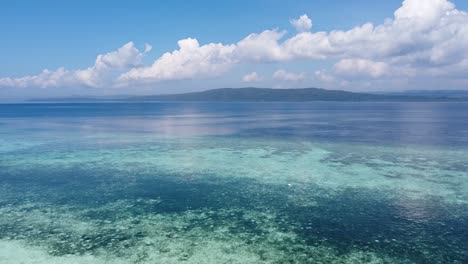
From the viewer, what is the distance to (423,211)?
2612cm

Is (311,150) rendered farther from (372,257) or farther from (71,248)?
(71,248)

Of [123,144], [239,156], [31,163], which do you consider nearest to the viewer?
[31,163]

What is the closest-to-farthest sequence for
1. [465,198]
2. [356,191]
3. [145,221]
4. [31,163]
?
[145,221]
[465,198]
[356,191]
[31,163]

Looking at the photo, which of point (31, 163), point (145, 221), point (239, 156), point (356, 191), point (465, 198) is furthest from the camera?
point (239, 156)

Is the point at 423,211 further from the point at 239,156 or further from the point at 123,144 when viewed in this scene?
the point at 123,144

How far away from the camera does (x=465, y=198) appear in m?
29.0

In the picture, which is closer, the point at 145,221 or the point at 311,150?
the point at 145,221

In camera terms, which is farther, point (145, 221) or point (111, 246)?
point (145, 221)

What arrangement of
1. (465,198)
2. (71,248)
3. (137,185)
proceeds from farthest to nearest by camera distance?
(137,185)
(465,198)
(71,248)

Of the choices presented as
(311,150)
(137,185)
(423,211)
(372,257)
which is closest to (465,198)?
(423,211)

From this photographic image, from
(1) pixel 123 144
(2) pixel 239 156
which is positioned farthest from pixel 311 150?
(1) pixel 123 144

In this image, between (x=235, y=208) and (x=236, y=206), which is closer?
(x=235, y=208)

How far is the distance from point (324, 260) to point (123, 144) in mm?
46375

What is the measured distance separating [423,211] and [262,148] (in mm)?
29461
